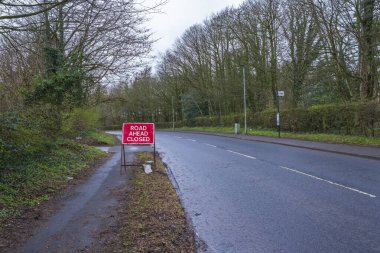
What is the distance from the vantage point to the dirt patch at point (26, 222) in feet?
18.0

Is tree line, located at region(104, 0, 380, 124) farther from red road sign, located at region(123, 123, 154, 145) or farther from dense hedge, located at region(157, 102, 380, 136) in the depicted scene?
red road sign, located at region(123, 123, 154, 145)

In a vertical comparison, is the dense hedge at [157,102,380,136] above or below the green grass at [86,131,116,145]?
above

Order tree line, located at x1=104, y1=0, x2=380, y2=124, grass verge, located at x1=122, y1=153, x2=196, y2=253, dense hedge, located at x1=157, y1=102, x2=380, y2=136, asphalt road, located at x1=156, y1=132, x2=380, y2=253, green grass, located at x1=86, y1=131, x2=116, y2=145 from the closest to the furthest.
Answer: grass verge, located at x1=122, y1=153, x2=196, y2=253 < asphalt road, located at x1=156, y1=132, x2=380, y2=253 < dense hedge, located at x1=157, y1=102, x2=380, y2=136 < tree line, located at x1=104, y1=0, x2=380, y2=124 < green grass, located at x1=86, y1=131, x2=116, y2=145

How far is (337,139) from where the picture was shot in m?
22.0

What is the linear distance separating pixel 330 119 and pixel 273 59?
44.9 ft

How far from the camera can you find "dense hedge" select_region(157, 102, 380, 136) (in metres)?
21.0

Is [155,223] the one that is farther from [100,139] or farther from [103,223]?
[100,139]

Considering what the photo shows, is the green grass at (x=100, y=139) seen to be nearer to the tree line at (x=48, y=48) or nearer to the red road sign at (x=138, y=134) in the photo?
the tree line at (x=48, y=48)

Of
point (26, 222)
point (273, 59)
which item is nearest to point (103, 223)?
point (26, 222)

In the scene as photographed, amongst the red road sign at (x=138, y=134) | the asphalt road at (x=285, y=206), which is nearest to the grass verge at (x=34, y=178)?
the red road sign at (x=138, y=134)

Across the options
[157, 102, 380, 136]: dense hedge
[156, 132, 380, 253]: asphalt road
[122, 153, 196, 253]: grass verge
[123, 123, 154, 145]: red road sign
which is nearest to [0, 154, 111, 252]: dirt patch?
[122, 153, 196, 253]: grass verge

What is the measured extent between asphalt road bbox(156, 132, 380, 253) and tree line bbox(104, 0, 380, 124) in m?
11.8

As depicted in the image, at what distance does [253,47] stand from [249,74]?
13.2ft

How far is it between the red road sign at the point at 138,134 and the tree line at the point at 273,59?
13861 millimetres
